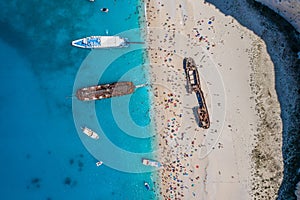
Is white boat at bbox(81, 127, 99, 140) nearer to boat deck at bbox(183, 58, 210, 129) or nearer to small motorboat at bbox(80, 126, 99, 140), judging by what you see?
small motorboat at bbox(80, 126, 99, 140)

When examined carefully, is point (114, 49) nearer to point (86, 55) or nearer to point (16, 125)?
point (86, 55)

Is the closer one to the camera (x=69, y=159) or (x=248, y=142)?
(x=248, y=142)

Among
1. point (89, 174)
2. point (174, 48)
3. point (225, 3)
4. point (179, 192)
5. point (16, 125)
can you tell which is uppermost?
point (225, 3)

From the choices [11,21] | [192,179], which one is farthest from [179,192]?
[11,21]

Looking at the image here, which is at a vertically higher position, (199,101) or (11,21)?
(11,21)

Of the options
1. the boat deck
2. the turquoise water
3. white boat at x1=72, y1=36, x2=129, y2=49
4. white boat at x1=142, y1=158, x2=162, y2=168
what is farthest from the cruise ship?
white boat at x1=142, y1=158, x2=162, y2=168

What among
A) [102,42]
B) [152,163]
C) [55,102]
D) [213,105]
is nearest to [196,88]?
[213,105]

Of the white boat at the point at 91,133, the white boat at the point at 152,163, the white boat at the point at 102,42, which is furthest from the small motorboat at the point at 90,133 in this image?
the white boat at the point at 102,42
